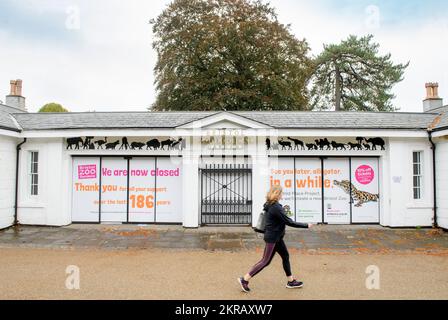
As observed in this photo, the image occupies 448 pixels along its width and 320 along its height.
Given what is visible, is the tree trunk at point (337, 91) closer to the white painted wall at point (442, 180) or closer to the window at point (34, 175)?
the white painted wall at point (442, 180)

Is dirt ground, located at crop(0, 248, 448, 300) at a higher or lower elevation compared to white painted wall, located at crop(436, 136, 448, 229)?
lower

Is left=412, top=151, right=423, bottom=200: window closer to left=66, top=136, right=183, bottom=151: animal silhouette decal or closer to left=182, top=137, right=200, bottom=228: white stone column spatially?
left=182, top=137, right=200, bottom=228: white stone column

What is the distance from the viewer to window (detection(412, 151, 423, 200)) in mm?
12266

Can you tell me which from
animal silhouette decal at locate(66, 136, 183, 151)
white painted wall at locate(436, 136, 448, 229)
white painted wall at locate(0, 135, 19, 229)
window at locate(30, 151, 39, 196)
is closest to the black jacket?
animal silhouette decal at locate(66, 136, 183, 151)

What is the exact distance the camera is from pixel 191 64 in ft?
80.2

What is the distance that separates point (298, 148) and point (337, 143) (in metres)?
1.43

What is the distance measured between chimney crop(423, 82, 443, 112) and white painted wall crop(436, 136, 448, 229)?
15.6 feet

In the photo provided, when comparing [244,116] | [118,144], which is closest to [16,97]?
[118,144]

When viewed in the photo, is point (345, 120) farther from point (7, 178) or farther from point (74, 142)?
point (7, 178)

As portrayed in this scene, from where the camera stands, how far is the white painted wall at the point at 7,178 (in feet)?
38.6

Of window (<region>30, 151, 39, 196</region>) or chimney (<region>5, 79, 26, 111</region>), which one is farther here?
chimney (<region>5, 79, 26, 111</region>)

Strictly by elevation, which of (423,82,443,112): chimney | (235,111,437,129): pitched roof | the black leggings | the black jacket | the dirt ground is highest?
(423,82,443,112): chimney

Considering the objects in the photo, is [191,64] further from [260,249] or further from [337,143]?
[260,249]

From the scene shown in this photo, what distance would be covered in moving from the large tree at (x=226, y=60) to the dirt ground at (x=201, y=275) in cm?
1634
